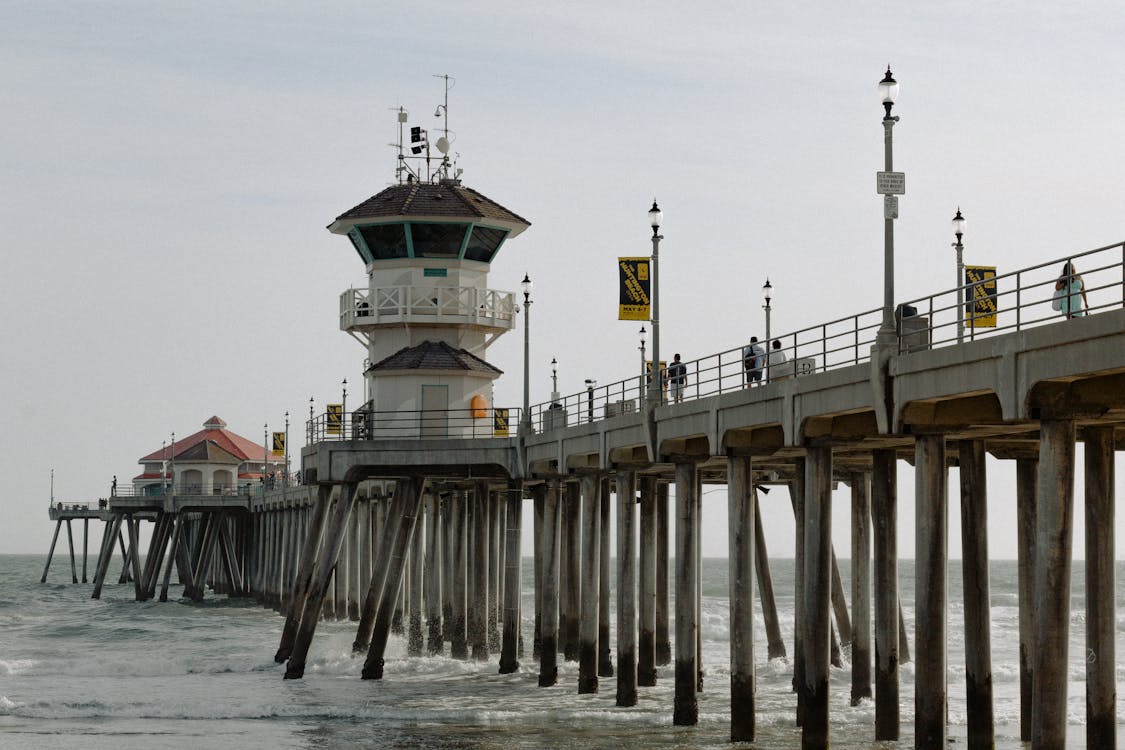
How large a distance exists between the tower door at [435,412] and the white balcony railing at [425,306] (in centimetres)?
168

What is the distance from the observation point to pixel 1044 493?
17125mm

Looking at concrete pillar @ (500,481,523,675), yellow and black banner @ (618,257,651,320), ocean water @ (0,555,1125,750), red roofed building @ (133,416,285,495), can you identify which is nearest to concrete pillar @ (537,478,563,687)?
ocean water @ (0,555,1125,750)

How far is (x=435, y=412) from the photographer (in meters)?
40.9

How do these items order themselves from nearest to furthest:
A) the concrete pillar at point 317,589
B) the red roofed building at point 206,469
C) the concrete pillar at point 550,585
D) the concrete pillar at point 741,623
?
the concrete pillar at point 741,623, the concrete pillar at point 550,585, the concrete pillar at point 317,589, the red roofed building at point 206,469

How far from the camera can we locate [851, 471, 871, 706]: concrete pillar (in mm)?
30516

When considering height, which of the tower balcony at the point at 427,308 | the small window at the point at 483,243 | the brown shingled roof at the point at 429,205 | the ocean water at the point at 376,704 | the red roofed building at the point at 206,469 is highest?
the brown shingled roof at the point at 429,205

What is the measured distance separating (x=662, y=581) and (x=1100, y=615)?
70.2 feet

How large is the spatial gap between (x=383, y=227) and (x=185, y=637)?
2271 centimetres

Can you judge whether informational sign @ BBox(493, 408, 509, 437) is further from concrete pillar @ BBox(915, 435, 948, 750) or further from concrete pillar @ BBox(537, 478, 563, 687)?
concrete pillar @ BBox(915, 435, 948, 750)

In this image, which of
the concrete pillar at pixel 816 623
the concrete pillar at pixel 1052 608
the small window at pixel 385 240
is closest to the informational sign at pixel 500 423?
the small window at pixel 385 240

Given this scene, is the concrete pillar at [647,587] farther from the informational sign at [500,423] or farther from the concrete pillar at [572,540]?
the informational sign at [500,423]

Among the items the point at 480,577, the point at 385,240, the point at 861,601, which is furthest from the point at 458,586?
the point at 861,601

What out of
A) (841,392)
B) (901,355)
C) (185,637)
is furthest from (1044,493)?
(185,637)

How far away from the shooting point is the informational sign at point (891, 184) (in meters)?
21.3
